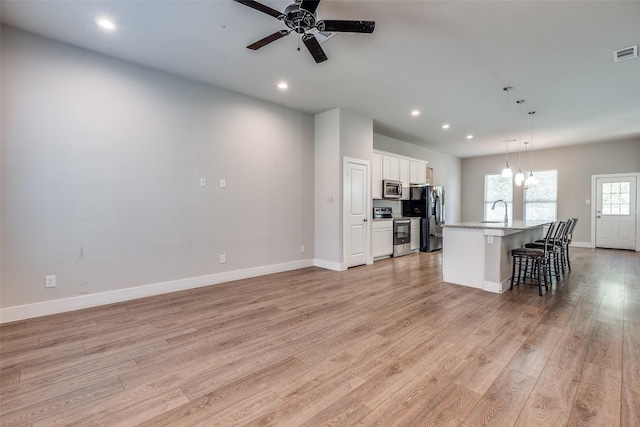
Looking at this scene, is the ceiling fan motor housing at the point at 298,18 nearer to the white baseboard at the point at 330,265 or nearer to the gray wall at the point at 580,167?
the white baseboard at the point at 330,265

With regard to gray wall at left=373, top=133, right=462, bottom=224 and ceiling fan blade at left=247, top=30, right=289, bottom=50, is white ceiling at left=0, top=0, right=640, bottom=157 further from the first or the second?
gray wall at left=373, top=133, right=462, bottom=224

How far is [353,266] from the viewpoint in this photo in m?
5.55

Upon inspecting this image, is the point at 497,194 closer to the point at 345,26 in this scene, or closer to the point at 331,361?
the point at 345,26

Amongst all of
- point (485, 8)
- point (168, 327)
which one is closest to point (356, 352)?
point (168, 327)

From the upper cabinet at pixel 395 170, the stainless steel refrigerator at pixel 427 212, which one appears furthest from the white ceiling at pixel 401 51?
the stainless steel refrigerator at pixel 427 212

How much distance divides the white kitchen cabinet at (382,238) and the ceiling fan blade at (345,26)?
4.03 m

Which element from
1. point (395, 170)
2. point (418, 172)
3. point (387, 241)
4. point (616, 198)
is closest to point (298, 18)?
point (387, 241)

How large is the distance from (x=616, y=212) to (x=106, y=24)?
11071 millimetres

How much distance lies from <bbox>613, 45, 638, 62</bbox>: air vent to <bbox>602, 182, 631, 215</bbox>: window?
6011mm

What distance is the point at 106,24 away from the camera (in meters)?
2.90

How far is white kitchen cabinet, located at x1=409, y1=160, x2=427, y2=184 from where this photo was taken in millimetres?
7625

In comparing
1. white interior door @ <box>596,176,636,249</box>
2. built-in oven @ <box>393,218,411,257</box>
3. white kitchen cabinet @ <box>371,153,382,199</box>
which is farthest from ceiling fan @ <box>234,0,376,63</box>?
white interior door @ <box>596,176,636,249</box>

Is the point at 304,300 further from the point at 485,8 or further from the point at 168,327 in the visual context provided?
the point at 485,8

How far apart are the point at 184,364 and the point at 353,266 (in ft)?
12.3
